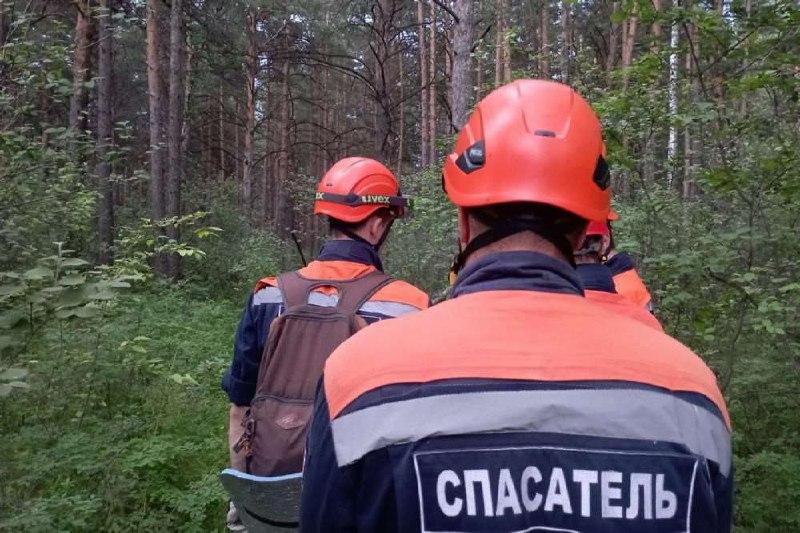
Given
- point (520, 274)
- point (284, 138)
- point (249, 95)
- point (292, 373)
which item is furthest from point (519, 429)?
point (284, 138)

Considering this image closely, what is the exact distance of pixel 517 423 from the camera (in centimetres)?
110

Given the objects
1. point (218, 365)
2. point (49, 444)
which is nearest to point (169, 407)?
point (218, 365)

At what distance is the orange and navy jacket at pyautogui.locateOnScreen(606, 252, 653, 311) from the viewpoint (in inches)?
142

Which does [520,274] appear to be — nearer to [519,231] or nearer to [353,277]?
[519,231]

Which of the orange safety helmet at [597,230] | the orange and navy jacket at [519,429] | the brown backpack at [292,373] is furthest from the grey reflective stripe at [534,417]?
the orange safety helmet at [597,230]

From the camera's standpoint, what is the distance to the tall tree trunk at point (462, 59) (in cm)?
754

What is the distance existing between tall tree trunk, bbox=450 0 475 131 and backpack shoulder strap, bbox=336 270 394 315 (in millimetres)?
5117

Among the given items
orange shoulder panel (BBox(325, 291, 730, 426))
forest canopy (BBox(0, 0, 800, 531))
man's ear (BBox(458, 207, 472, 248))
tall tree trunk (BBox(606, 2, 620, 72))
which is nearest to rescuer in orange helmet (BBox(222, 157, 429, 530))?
forest canopy (BBox(0, 0, 800, 531))

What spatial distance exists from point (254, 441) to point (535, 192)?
1.71 meters

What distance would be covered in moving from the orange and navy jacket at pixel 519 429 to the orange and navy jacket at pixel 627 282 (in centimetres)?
248

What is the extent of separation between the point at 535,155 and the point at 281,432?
158 cm

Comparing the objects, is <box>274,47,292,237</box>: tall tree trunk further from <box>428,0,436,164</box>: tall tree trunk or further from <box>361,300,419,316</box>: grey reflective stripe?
<box>361,300,419,316</box>: grey reflective stripe

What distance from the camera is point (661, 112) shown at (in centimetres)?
605

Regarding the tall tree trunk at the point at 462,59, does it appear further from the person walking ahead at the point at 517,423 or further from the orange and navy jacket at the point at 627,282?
the person walking ahead at the point at 517,423
